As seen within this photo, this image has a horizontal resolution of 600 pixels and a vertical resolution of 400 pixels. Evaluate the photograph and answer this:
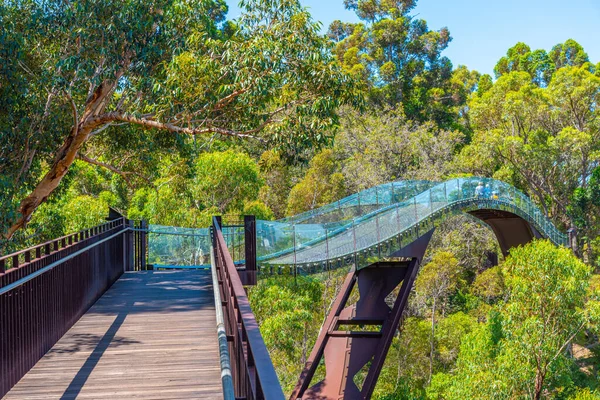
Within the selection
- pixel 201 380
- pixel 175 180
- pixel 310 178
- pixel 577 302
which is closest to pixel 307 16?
pixel 175 180

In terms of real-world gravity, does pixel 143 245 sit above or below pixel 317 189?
below

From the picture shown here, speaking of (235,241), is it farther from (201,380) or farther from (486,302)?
(486,302)

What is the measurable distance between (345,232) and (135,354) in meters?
9.01

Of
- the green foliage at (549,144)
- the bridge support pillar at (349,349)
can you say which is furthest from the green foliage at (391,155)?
the bridge support pillar at (349,349)

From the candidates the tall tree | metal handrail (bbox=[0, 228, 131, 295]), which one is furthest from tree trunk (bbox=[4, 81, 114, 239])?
the tall tree

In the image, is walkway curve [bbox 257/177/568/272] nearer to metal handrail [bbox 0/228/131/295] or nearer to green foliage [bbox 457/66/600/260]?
metal handrail [bbox 0/228/131/295]

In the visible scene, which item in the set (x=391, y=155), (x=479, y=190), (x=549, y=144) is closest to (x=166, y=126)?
(x=479, y=190)

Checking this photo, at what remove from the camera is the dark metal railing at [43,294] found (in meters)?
5.22

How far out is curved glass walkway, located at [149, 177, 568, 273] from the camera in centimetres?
1343

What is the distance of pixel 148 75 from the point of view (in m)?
14.1

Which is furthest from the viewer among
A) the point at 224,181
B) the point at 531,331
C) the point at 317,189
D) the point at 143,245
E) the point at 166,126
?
the point at 317,189

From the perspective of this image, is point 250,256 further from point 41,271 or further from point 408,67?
point 408,67

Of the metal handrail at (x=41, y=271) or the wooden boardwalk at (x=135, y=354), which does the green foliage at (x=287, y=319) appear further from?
the metal handrail at (x=41, y=271)

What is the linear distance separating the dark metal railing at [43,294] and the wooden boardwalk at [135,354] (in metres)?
0.14
